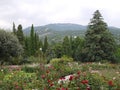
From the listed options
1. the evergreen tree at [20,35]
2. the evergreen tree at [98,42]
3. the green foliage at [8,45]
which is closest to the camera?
the green foliage at [8,45]

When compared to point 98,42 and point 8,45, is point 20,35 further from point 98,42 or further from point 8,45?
point 8,45

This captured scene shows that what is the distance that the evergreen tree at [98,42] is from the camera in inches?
1596

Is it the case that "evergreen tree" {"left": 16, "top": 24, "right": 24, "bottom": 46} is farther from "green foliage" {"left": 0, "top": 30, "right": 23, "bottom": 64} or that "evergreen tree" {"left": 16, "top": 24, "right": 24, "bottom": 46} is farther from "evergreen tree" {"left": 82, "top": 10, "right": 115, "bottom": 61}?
"green foliage" {"left": 0, "top": 30, "right": 23, "bottom": 64}

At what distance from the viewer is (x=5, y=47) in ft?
93.0

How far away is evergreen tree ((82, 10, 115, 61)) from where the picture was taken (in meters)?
40.5

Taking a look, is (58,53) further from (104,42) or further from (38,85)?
(38,85)

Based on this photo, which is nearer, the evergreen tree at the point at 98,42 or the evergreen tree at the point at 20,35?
the evergreen tree at the point at 98,42

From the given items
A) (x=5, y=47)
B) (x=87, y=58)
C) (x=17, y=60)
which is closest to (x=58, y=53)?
(x=87, y=58)

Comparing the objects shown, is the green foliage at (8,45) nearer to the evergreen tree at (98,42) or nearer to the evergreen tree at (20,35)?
the evergreen tree at (98,42)

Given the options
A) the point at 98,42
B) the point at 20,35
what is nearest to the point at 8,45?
the point at 98,42

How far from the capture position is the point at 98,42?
4131 cm

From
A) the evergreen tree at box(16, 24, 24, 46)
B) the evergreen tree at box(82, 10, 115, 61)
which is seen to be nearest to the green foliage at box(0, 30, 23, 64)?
the evergreen tree at box(82, 10, 115, 61)

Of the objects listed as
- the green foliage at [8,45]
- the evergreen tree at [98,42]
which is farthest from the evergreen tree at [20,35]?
the green foliage at [8,45]

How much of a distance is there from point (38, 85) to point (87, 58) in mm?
33863
